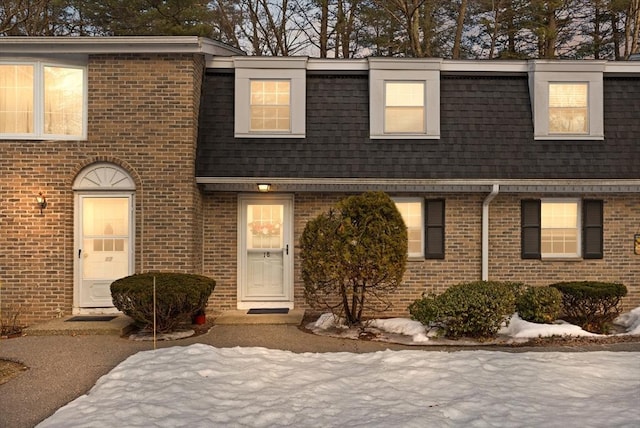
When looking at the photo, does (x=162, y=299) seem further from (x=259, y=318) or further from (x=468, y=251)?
(x=468, y=251)

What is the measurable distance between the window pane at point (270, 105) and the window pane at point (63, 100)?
3.33 meters

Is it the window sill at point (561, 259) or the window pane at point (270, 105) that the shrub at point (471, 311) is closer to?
the window sill at point (561, 259)

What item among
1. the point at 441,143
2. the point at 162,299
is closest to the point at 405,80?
the point at 441,143

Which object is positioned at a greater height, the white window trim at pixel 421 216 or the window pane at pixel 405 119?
the window pane at pixel 405 119

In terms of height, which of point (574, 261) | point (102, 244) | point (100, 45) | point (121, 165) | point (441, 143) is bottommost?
point (574, 261)

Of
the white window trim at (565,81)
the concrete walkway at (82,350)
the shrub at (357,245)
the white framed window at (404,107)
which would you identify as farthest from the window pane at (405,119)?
the concrete walkway at (82,350)

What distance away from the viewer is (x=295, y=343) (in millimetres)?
7676

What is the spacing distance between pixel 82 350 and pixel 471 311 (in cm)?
584

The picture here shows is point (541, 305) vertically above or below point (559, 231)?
below

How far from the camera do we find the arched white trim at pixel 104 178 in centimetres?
960

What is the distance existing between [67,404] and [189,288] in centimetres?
303

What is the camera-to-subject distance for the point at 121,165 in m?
9.51

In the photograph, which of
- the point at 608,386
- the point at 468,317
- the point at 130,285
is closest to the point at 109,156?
the point at 130,285

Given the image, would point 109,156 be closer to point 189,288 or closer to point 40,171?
point 40,171
